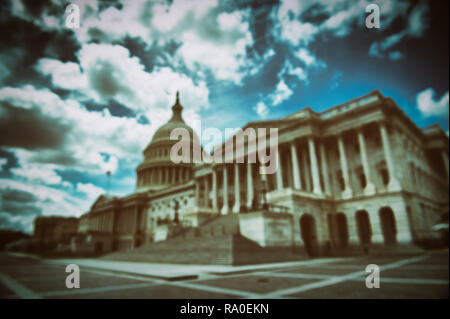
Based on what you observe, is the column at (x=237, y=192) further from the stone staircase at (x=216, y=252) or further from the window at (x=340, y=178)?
the window at (x=340, y=178)

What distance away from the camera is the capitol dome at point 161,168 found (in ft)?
Answer: 287

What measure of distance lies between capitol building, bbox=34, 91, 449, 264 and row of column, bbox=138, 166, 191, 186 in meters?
34.5

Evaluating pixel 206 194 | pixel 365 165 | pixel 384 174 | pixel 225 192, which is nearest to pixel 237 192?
pixel 225 192

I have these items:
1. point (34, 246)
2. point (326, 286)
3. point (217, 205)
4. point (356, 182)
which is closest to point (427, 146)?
point (356, 182)

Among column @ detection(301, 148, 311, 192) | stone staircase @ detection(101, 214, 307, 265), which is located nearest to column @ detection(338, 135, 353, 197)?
column @ detection(301, 148, 311, 192)

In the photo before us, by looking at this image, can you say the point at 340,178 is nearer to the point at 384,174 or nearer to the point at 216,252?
the point at 384,174

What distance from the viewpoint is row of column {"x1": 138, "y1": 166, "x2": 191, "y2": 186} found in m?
87.5

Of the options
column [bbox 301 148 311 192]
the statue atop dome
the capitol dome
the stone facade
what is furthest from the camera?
the statue atop dome

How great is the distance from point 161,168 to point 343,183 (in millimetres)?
63736

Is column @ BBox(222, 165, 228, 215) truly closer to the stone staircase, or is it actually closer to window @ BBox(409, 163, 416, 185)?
the stone staircase

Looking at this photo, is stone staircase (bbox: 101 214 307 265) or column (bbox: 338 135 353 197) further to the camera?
column (bbox: 338 135 353 197)

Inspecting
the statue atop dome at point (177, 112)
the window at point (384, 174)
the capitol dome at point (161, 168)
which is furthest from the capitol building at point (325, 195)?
the statue atop dome at point (177, 112)

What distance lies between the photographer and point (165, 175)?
87875 millimetres
